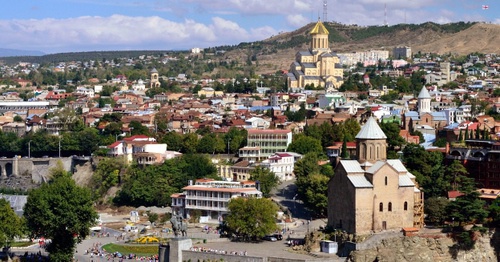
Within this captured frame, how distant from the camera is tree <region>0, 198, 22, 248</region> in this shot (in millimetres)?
46344

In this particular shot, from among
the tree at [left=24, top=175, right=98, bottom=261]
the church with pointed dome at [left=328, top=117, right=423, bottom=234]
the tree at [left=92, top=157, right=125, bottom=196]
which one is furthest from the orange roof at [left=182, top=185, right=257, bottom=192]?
the tree at [left=92, top=157, right=125, bottom=196]

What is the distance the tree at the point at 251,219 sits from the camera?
152 ft

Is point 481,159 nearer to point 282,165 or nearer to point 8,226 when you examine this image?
point 282,165

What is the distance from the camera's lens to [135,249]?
48.5 metres

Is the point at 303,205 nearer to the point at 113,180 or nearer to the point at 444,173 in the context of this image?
the point at 444,173

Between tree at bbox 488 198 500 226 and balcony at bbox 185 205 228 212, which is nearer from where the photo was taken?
tree at bbox 488 198 500 226

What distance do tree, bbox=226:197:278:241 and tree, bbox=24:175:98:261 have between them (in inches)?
268

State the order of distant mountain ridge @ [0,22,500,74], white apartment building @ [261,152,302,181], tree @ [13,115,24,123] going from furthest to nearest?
1. distant mountain ridge @ [0,22,500,74]
2. tree @ [13,115,24,123]
3. white apartment building @ [261,152,302,181]

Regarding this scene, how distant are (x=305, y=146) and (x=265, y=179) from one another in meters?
8.32

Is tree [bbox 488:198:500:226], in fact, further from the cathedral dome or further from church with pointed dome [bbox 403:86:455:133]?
church with pointed dome [bbox 403:86:455:133]

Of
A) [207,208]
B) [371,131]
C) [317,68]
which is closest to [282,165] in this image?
[207,208]

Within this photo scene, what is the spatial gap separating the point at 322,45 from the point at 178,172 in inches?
1918

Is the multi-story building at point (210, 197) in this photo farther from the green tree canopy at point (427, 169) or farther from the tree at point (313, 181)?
the green tree canopy at point (427, 169)

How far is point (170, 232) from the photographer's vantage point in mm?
52656
